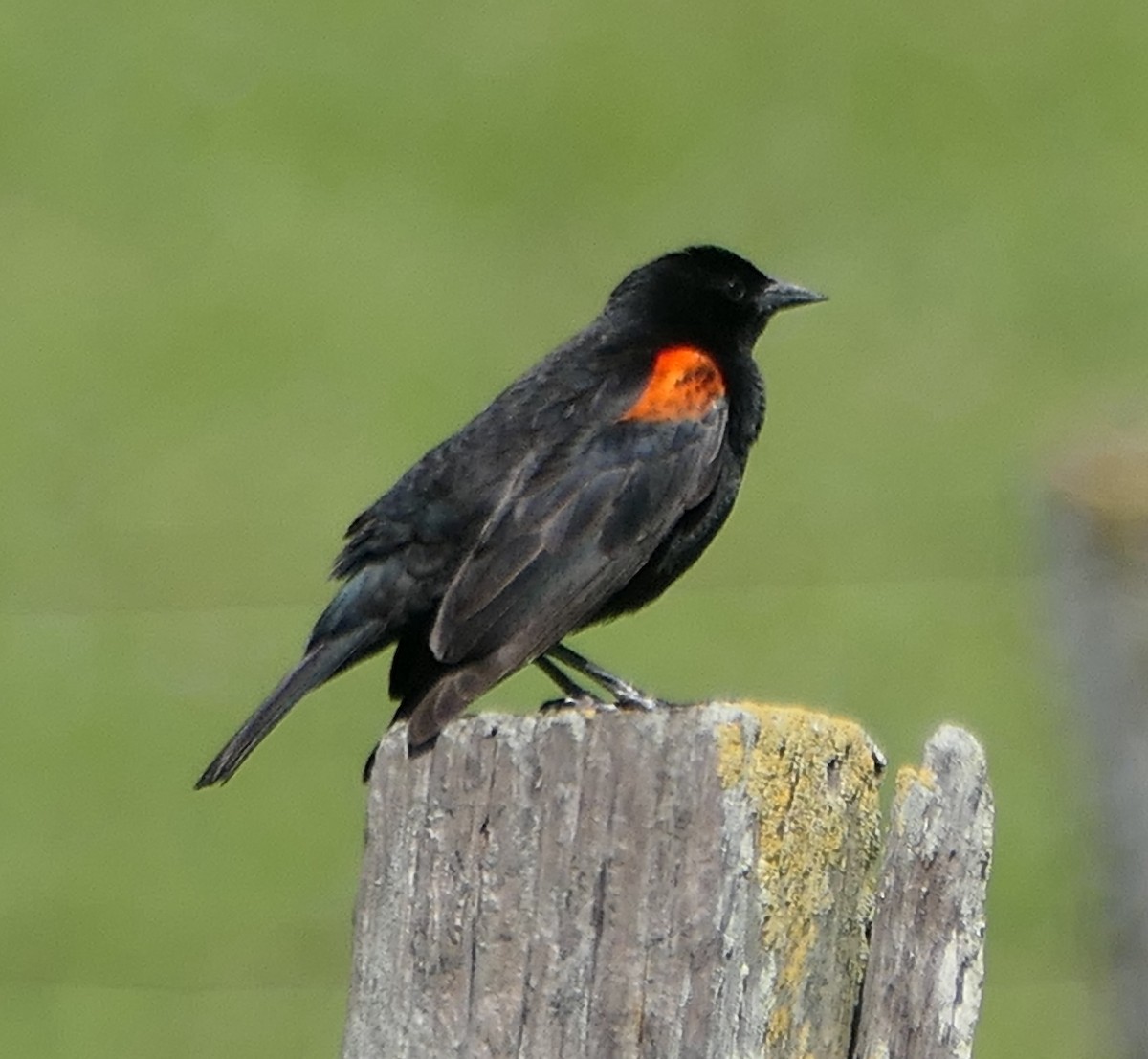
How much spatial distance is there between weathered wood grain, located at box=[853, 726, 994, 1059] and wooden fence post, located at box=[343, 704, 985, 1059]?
0.02m

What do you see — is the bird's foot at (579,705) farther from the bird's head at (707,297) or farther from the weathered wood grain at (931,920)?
the bird's head at (707,297)

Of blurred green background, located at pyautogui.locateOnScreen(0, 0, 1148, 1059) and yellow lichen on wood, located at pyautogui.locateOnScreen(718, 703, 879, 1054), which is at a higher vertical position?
blurred green background, located at pyautogui.locateOnScreen(0, 0, 1148, 1059)

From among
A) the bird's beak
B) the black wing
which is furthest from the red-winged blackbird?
the bird's beak

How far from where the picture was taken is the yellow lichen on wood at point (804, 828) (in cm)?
291

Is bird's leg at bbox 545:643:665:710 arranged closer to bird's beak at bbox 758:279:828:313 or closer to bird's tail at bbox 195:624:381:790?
bird's tail at bbox 195:624:381:790

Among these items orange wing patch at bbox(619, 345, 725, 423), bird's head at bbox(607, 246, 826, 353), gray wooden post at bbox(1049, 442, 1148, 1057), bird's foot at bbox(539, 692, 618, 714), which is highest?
bird's head at bbox(607, 246, 826, 353)

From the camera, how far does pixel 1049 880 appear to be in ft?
26.6

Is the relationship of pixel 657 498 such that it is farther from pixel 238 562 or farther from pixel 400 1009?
pixel 238 562

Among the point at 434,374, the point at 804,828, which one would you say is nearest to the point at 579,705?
the point at 804,828

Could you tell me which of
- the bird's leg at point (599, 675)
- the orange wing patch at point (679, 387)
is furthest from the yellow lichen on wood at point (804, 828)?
the orange wing patch at point (679, 387)

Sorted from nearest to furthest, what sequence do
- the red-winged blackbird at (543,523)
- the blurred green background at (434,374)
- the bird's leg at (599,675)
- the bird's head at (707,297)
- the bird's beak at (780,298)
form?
the red-winged blackbird at (543,523) < the bird's leg at (599,675) < the bird's head at (707,297) < the bird's beak at (780,298) < the blurred green background at (434,374)

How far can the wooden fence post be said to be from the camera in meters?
2.89

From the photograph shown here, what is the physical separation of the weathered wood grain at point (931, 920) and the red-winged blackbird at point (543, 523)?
1.43 metres

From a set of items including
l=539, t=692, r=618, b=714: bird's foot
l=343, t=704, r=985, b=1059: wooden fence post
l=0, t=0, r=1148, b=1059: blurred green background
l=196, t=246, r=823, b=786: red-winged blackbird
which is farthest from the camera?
l=0, t=0, r=1148, b=1059: blurred green background
